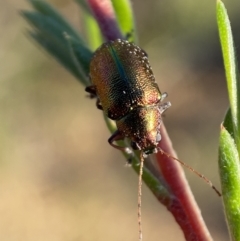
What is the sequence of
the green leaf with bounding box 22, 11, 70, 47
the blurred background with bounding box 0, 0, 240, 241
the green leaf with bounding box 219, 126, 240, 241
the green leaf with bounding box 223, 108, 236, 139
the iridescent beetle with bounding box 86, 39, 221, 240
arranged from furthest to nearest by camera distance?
the blurred background with bounding box 0, 0, 240, 241 → the iridescent beetle with bounding box 86, 39, 221, 240 → the green leaf with bounding box 22, 11, 70, 47 → the green leaf with bounding box 223, 108, 236, 139 → the green leaf with bounding box 219, 126, 240, 241

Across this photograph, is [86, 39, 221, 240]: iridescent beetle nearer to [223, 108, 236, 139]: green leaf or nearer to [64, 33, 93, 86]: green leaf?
[64, 33, 93, 86]: green leaf

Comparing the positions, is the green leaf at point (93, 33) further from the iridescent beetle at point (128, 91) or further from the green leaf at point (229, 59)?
the green leaf at point (229, 59)

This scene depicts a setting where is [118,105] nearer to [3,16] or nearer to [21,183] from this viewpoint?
[21,183]

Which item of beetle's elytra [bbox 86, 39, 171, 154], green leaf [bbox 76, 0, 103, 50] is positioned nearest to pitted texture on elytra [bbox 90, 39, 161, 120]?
beetle's elytra [bbox 86, 39, 171, 154]

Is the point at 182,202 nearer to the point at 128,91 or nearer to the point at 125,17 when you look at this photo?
the point at 125,17

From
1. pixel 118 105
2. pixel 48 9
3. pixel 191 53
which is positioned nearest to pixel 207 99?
pixel 191 53

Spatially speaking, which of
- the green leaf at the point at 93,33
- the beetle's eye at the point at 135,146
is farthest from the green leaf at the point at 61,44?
the beetle's eye at the point at 135,146
